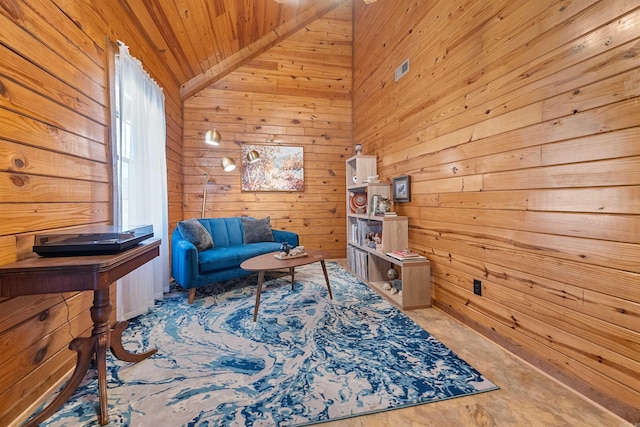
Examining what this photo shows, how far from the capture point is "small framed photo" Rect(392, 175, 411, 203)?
293 cm

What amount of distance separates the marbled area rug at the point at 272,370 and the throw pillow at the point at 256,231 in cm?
128

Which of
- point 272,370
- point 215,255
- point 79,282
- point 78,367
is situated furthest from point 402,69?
point 78,367

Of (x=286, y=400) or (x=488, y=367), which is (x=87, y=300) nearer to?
(x=286, y=400)

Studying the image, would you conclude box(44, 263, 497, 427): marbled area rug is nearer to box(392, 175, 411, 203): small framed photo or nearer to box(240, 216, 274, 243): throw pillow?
box(392, 175, 411, 203): small framed photo

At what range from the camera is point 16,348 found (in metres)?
1.27

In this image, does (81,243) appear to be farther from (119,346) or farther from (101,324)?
(119,346)

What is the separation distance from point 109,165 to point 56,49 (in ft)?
2.52

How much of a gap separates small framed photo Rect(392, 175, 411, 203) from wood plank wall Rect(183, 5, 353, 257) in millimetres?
1591

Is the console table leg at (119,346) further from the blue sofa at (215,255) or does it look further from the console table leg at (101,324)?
the blue sofa at (215,255)

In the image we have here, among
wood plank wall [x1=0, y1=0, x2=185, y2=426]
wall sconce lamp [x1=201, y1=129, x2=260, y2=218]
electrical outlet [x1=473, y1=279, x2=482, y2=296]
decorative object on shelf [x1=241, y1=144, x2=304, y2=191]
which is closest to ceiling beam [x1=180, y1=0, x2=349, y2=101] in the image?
wall sconce lamp [x1=201, y1=129, x2=260, y2=218]

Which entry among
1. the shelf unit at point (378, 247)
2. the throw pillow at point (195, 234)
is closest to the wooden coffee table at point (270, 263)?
the shelf unit at point (378, 247)

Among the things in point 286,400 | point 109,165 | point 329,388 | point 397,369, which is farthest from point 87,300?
point 397,369

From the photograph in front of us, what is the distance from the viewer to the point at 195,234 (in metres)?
3.03

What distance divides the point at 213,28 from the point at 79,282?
3162 mm
